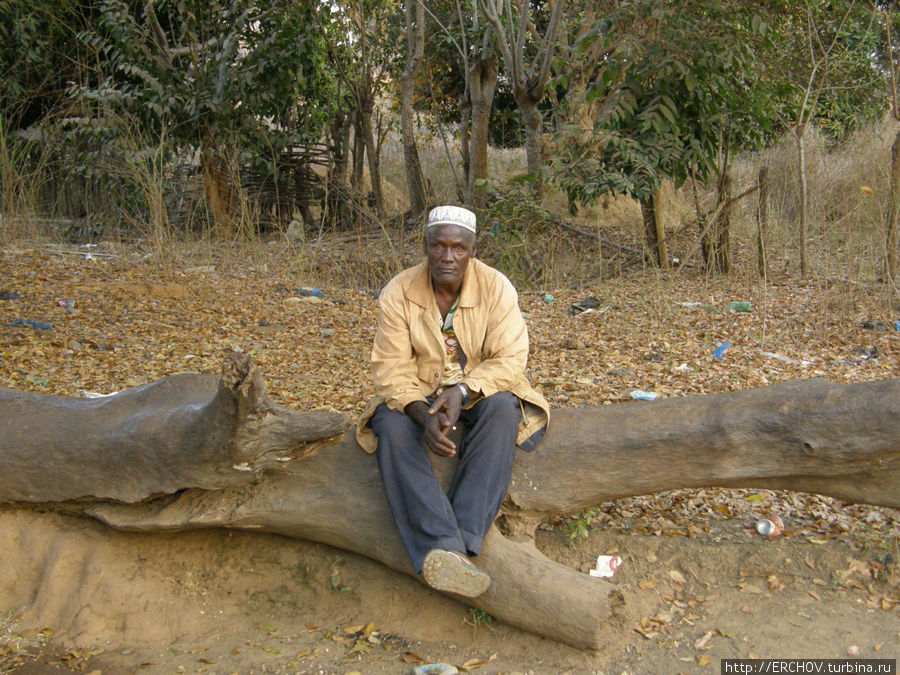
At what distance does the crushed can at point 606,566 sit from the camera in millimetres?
2963

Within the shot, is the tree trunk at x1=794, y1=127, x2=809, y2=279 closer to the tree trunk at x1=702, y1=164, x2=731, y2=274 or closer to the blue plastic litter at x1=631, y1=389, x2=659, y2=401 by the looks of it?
the tree trunk at x1=702, y1=164, x2=731, y2=274

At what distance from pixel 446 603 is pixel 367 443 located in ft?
2.15

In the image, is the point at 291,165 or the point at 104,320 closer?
the point at 104,320

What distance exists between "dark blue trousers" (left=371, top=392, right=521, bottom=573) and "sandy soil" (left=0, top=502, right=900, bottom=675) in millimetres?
383

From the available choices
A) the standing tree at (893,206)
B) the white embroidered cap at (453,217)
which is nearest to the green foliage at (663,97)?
the standing tree at (893,206)

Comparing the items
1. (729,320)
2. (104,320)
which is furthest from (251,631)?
(729,320)

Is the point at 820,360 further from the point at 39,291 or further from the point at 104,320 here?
the point at 39,291

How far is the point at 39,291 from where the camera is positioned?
623 cm

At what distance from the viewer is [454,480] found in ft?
9.08

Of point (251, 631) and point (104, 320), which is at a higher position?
point (104, 320)

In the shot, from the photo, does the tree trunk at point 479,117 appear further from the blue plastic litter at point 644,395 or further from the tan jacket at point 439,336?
the tan jacket at point 439,336

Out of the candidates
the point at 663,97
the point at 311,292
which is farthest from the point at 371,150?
the point at 663,97

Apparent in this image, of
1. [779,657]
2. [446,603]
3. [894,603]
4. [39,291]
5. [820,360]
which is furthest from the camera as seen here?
[39,291]

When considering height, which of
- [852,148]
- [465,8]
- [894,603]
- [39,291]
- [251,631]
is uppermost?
[465,8]
